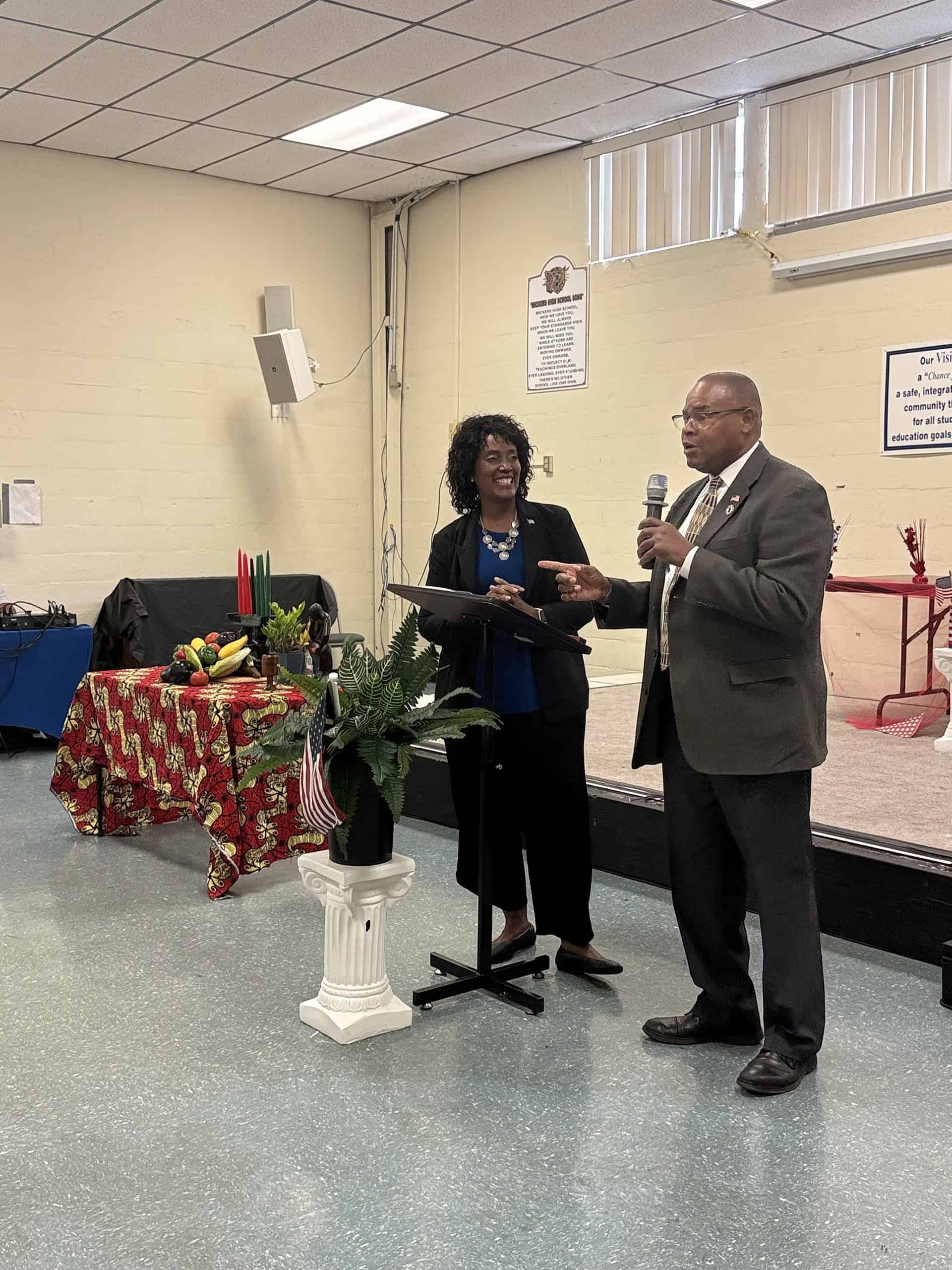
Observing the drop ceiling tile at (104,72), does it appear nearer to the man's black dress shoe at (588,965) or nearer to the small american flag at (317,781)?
the small american flag at (317,781)

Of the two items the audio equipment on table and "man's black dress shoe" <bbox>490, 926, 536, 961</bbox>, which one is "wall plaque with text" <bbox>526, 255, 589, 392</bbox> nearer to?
the audio equipment on table

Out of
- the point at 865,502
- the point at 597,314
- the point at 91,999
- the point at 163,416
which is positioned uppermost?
the point at 597,314

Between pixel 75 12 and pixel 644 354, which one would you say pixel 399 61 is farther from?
pixel 644 354

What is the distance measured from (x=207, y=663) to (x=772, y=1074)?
8.76 ft

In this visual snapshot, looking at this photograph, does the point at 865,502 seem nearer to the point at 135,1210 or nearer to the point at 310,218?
the point at 310,218

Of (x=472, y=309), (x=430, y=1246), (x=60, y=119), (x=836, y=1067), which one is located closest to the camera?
(x=430, y=1246)

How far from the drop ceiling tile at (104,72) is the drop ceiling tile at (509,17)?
4.40 feet

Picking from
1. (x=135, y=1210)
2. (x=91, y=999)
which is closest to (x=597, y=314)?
(x=91, y=999)

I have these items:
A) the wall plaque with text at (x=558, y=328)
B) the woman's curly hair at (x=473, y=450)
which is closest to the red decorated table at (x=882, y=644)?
the wall plaque with text at (x=558, y=328)

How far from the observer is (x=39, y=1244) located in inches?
84.7

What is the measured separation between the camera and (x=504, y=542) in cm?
339

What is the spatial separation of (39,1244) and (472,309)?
671 centimetres

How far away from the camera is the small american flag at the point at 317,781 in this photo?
293 centimetres

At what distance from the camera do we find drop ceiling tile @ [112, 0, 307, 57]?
17.0 feet
